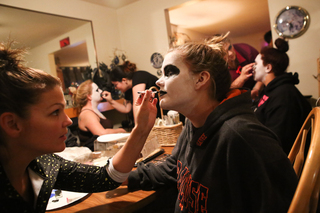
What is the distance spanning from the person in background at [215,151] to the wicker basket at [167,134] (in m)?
0.39

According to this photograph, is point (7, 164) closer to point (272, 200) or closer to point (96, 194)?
point (96, 194)

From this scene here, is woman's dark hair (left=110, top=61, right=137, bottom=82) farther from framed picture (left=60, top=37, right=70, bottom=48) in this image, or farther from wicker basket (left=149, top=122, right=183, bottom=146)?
wicker basket (left=149, top=122, right=183, bottom=146)

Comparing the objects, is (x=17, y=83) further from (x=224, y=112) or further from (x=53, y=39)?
(x=53, y=39)

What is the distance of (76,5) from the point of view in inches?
128

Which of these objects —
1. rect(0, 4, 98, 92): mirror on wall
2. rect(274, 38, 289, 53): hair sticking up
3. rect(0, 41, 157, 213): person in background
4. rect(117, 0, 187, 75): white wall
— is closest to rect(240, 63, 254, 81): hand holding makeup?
rect(274, 38, 289, 53): hair sticking up

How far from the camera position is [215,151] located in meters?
0.74

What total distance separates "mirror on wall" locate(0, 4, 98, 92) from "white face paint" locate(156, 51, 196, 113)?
218cm

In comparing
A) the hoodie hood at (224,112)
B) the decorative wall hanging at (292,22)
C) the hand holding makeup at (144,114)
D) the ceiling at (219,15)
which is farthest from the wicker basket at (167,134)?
the ceiling at (219,15)

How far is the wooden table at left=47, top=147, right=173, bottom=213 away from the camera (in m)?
0.81

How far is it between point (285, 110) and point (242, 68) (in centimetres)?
70

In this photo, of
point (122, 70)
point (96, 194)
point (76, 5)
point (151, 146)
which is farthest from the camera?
point (76, 5)

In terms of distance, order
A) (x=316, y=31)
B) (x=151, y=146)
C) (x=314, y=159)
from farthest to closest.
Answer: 1. (x=316, y=31)
2. (x=151, y=146)
3. (x=314, y=159)

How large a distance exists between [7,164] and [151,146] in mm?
779

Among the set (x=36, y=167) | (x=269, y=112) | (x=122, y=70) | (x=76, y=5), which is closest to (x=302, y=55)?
(x=269, y=112)
